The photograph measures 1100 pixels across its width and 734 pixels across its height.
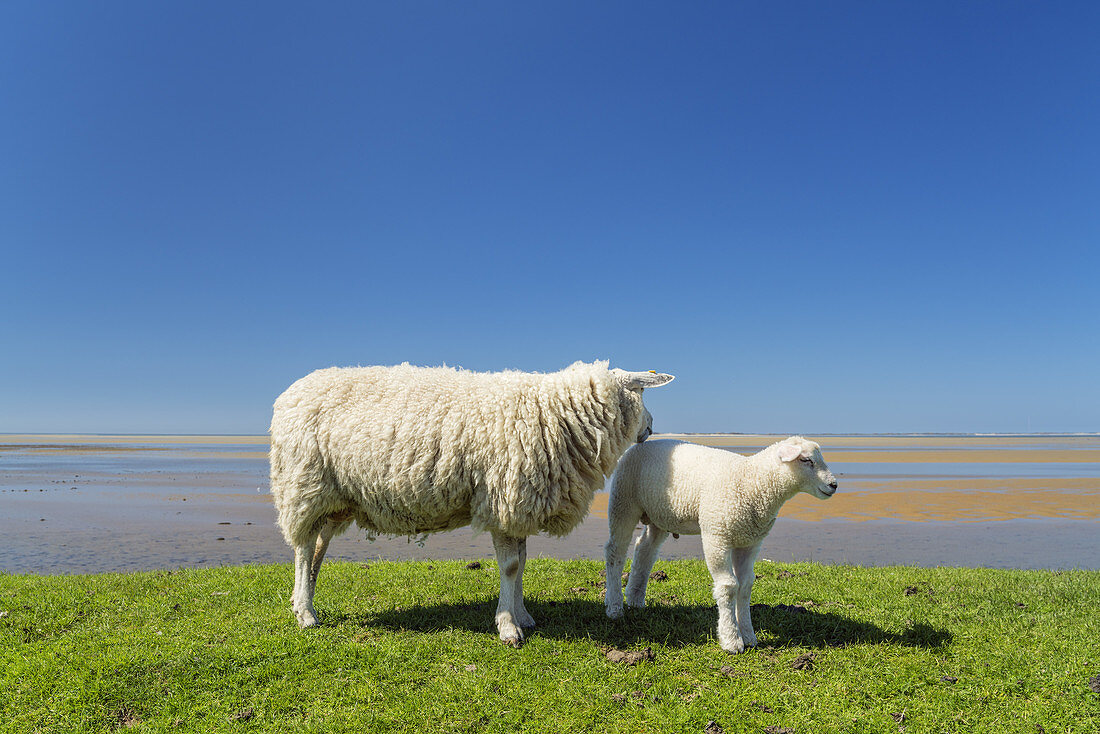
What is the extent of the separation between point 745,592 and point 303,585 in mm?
4751

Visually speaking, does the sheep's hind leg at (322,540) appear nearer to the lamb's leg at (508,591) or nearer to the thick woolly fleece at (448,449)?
the thick woolly fleece at (448,449)

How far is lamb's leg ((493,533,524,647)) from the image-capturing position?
6.04 metres

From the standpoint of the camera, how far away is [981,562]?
36.4ft

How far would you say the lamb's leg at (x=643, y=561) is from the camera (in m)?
6.90

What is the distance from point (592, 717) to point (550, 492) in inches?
86.4

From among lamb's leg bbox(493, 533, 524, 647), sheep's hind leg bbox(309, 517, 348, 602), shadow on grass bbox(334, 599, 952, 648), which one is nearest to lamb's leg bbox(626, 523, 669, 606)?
shadow on grass bbox(334, 599, 952, 648)

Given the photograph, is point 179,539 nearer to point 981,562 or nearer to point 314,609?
point 314,609

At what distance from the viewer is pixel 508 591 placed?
247 inches

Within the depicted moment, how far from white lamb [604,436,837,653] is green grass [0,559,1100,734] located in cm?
53

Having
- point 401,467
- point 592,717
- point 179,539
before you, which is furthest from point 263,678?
point 179,539

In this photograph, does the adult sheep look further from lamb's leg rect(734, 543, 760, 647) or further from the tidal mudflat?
the tidal mudflat

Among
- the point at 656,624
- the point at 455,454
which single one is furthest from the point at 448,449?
the point at 656,624

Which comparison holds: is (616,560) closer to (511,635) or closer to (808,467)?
(511,635)

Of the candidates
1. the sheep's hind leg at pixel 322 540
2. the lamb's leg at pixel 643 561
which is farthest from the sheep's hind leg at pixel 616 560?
the sheep's hind leg at pixel 322 540
